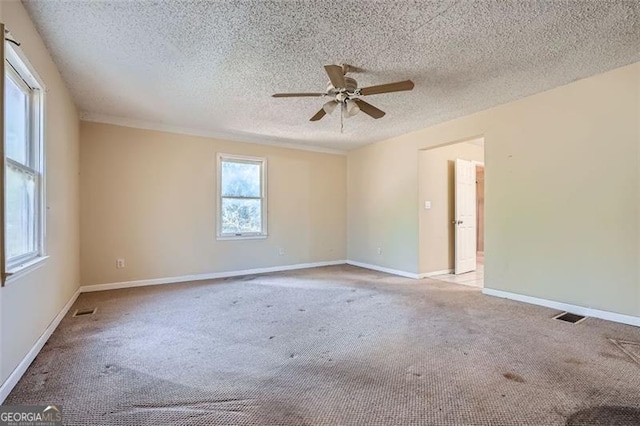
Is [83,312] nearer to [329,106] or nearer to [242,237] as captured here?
[242,237]

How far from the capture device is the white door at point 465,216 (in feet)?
18.9

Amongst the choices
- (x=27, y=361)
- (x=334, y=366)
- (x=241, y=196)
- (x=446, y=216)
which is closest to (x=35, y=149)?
(x=27, y=361)

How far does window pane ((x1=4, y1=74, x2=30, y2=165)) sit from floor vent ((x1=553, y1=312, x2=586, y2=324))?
16.1ft

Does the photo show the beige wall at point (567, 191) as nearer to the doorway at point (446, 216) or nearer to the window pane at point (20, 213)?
the doorway at point (446, 216)

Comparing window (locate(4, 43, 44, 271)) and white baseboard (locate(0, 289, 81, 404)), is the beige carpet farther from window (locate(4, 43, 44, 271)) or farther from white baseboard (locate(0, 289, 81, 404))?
window (locate(4, 43, 44, 271))

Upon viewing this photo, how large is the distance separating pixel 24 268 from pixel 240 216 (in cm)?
361

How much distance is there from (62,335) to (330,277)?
3.56 metres

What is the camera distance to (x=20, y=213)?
243cm

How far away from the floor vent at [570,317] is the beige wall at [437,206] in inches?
86.0

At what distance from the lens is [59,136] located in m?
3.27

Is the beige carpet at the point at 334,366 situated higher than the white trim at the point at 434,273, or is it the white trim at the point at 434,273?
the white trim at the point at 434,273

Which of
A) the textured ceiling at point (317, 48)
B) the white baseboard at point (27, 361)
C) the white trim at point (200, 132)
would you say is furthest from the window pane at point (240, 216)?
the white baseboard at point (27, 361)

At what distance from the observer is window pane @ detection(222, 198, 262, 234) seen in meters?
5.59

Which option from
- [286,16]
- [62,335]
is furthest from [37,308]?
[286,16]
